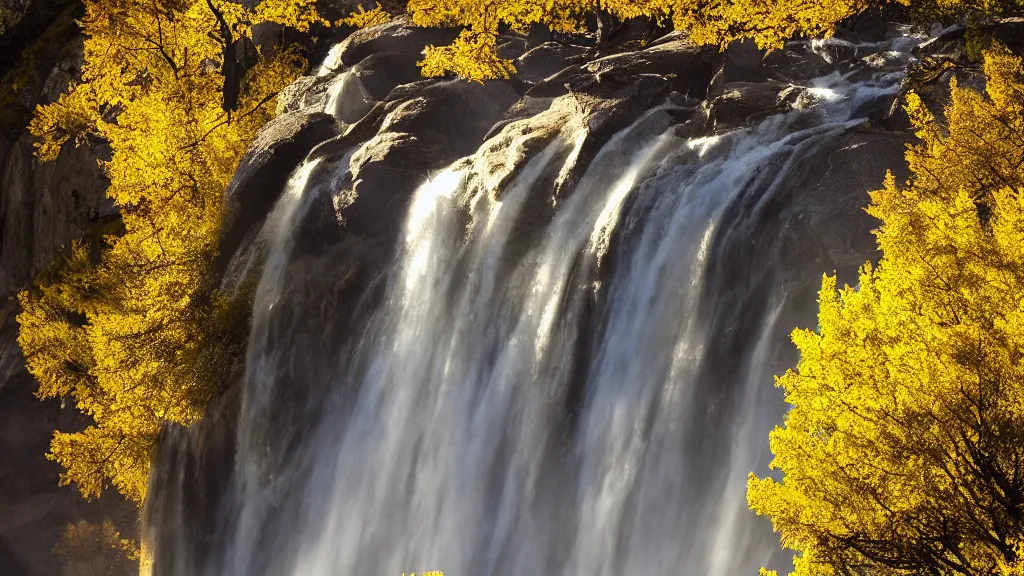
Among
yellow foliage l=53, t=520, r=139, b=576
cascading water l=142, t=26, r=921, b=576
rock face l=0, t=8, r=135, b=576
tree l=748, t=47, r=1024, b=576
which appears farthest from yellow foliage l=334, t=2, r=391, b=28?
tree l=748, t=47, r=1024, b=576

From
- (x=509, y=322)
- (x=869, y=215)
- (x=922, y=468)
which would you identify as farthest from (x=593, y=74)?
(x=922, y=468)

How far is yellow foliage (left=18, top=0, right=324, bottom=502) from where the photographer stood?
106 ft

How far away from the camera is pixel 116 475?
1409 inches

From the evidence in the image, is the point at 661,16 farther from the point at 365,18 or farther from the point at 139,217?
the point at 139,217

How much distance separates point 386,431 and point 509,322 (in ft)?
14.6

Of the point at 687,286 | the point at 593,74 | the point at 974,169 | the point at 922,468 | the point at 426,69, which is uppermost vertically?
the point at 426,69

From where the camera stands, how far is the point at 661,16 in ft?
104

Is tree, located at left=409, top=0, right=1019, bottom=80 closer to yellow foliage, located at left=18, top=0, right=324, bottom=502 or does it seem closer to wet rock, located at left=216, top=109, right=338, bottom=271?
wet rock, located at left=216, top=109, right=338, bottom=271

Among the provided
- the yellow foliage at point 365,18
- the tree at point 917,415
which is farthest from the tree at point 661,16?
the tree at point 917,415

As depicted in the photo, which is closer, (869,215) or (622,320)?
(869,215)

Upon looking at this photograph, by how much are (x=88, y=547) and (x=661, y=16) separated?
34.3 metres

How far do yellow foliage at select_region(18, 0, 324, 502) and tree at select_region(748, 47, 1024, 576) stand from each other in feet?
74.9

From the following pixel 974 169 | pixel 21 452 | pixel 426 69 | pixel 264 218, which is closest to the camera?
pixel 974 169

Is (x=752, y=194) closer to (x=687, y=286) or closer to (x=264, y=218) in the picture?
(x=687, y=286)
